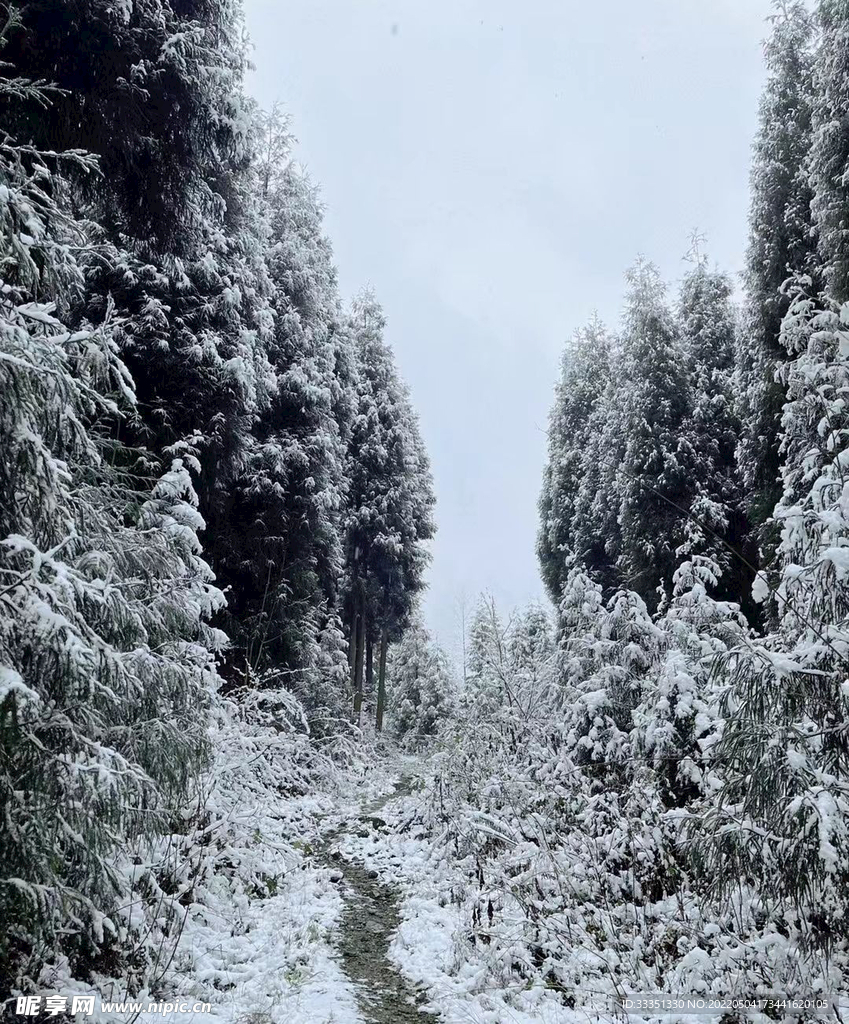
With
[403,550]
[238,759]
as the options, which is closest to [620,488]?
[403,550]

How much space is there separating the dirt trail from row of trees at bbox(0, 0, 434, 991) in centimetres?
176

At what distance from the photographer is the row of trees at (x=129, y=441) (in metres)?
2.98

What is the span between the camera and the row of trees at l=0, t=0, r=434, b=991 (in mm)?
2979

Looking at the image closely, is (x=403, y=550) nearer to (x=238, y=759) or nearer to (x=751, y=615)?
(x=751, y=615)

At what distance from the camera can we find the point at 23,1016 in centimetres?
316

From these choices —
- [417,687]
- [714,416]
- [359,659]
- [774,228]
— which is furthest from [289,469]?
[417,687]

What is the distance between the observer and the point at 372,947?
5926 mm

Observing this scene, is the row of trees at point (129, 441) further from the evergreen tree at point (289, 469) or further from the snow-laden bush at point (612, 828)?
the snow-laden bush at point (612, 828)

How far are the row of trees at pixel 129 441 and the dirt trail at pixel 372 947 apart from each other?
1.76m

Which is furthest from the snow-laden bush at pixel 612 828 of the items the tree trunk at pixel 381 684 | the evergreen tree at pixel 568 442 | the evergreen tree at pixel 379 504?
the evergreen tree at pixel 568 442

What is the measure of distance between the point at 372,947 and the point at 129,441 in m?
6.86

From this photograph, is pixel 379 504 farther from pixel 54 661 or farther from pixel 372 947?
pixel 54 661

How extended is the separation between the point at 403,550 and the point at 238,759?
1639cm

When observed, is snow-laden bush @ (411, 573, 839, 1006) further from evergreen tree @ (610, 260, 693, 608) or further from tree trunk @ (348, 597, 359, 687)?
tree trunk @ (348, 597, 359, 687)
